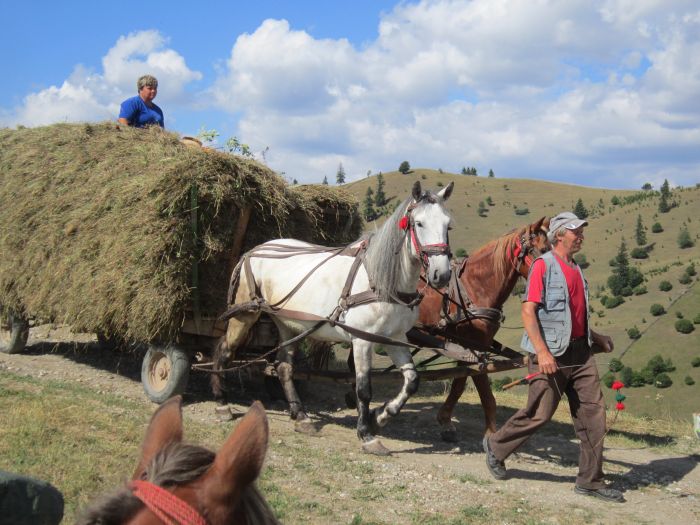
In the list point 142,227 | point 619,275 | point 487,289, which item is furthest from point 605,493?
point 619,275

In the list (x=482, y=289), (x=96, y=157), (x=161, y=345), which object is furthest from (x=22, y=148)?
(x=482, y=289)

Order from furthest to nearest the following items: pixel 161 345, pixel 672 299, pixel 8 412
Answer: pixel 672 299, pixel 161 345, pixel 8 412

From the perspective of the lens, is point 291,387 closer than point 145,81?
Yes

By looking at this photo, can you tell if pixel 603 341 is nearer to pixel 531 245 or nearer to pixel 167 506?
pixel 531 245

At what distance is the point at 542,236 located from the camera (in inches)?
267

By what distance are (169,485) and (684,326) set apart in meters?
54.6

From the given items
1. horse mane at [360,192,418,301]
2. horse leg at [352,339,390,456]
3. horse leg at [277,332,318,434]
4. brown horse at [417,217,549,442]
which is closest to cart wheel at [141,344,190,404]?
horse leg at [277,332,318,434]

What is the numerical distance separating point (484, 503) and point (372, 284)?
2213 mm

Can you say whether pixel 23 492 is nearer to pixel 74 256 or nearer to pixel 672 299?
pixel 74 256

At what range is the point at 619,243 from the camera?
2798 inches

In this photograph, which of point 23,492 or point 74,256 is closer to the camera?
point 23,492

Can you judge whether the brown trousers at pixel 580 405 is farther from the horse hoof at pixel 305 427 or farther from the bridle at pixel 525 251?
the horse hoof at pixel 305 427

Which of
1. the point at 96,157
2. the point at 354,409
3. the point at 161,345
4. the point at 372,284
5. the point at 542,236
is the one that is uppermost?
the point at 96,157

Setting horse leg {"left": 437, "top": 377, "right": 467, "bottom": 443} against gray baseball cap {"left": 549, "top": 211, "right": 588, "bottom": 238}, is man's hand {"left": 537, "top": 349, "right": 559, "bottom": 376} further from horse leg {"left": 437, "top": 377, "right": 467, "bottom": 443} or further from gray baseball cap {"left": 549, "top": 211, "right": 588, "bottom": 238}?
horse leg {"left": 437, "top": 377, "right": 467, "bottom": 443}
